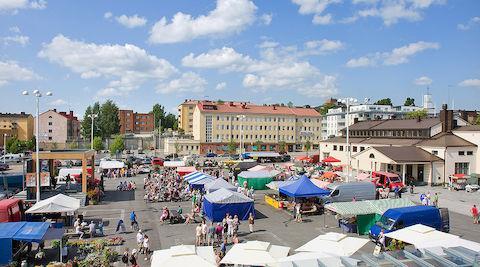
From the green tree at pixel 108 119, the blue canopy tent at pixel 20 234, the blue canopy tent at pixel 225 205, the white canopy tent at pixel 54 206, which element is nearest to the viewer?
the blue canopy tent at pixel 20 234

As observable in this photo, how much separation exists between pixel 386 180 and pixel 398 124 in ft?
62.4

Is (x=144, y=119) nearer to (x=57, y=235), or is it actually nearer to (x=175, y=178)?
(x=175, y=178)

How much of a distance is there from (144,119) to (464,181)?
122106 mm

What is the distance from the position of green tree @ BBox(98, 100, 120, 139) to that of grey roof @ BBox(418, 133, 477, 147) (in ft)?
268

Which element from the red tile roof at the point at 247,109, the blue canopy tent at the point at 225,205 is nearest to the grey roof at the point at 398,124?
the red tile roof at the point at 247,109

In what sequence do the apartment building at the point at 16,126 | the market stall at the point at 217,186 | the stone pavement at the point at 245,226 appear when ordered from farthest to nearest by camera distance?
the apartment building at the point at 16,126
the market stall at the point at 217,186
the stone pavement at the point at 245,226

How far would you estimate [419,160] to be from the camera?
42.2 meters

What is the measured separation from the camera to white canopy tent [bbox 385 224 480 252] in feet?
50.8

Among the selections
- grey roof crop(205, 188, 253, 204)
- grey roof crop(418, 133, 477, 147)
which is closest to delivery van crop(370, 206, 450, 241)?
grey roof crop(205, 188, 253, 204)

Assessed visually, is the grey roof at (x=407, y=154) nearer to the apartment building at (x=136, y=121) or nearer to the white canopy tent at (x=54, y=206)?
the white canopy tent at (x=54, y=206)

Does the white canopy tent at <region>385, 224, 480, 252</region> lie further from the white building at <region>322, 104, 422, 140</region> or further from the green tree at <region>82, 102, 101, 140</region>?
the green tree at <region>82, 102, 101, 140</region>

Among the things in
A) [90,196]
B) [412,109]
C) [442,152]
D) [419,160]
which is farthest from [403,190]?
[412,109]

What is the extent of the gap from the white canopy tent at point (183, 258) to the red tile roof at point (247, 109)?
74.9 metres

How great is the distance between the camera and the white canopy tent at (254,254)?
13758 mm
